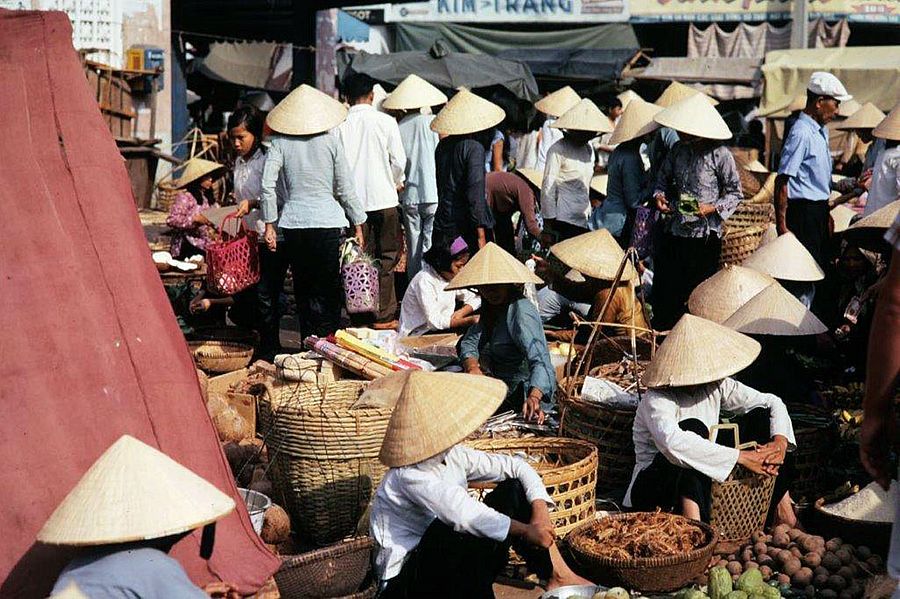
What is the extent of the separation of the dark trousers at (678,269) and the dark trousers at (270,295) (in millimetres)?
2356

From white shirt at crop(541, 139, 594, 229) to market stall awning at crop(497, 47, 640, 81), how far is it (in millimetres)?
9116

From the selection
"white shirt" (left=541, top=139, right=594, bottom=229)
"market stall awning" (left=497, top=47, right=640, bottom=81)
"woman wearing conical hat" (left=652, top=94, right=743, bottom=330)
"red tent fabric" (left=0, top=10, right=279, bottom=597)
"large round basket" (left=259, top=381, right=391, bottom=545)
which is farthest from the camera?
"market stall awning" (left=497, top=47, right=640, bottom=81)

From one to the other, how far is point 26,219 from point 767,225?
6002mm

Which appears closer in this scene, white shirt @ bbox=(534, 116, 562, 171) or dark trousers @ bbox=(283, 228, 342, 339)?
dark trousers @ bbox=(283, 228, 342, 339)

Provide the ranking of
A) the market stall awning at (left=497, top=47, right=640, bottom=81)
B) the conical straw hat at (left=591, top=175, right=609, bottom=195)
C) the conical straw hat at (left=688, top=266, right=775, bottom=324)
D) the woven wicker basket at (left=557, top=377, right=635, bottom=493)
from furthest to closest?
1. the market stall awning at (left=497, top=47, right=640, bottom=81)
2. the conical straw hat at (left=591, top=175, right=609, bottom=195)
3. the conical straw hat at (left=688, top=266, right=775, bottom=324)
4. the woven wicker basket at (left=557, top=377, right=635, bottom=493)

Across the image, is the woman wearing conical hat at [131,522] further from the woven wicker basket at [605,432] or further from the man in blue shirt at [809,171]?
the man in blue shirt at [809,171]

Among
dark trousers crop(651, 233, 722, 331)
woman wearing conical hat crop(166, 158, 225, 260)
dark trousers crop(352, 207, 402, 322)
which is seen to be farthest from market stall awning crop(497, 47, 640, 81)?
dark trousers crop(651, 233, 722, 331)

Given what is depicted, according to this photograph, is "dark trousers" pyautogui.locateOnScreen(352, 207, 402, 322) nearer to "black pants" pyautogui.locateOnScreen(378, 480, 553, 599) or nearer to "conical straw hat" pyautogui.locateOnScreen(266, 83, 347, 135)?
"conical straw hat" pyautogui.locateOnScreen(266, 83, 347, 135)

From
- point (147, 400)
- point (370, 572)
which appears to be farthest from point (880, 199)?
point (147, 400)

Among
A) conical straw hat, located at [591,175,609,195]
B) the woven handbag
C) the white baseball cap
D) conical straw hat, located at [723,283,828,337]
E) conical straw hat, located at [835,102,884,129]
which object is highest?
the white baseball cap

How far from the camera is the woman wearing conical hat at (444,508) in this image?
417 cm

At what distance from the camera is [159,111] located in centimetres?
1633

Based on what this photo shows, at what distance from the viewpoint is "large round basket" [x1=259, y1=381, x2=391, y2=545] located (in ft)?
17.3

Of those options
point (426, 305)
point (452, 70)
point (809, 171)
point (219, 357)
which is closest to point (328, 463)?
point (426, 305)
